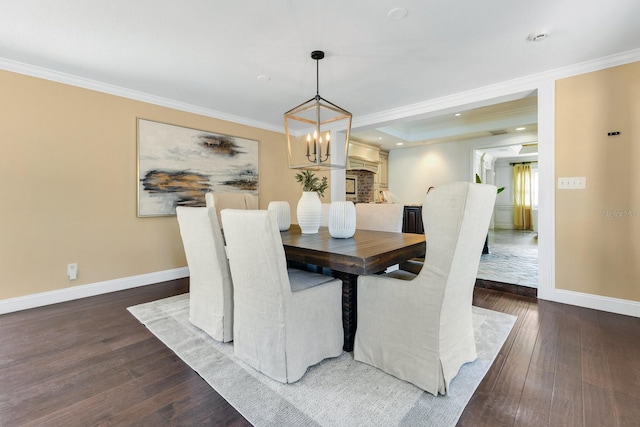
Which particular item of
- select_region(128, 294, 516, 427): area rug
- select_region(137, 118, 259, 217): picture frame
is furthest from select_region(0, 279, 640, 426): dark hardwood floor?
select_region(137, 118, 259, 217): picture frame

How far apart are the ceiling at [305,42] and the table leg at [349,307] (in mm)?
1778

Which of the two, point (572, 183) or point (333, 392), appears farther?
point (572, 183)

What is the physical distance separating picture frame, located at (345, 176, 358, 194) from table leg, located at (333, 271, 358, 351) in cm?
470

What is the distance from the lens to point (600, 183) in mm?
2592

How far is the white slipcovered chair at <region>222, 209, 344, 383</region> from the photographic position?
→ 1.46 m

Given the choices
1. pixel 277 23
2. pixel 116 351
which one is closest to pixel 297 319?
pixel 116 351

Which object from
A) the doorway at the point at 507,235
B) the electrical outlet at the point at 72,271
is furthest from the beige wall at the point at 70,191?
the doorway at the point at 507,235

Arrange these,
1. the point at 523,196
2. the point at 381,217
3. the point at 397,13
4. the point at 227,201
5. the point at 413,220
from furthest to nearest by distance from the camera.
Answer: the point at 523,196, the point at 413,220, the point at 227,201, the point at 381,217, the point at 397,13

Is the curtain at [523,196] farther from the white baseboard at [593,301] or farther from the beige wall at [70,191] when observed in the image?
the beige wall at [70,191]

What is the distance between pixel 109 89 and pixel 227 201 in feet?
5.68

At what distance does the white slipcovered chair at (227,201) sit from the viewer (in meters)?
3.14

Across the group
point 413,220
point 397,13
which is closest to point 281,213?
point 397,13

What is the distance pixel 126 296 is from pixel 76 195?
3.79 feet

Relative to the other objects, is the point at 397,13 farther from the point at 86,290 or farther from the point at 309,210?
the point at 86,290
